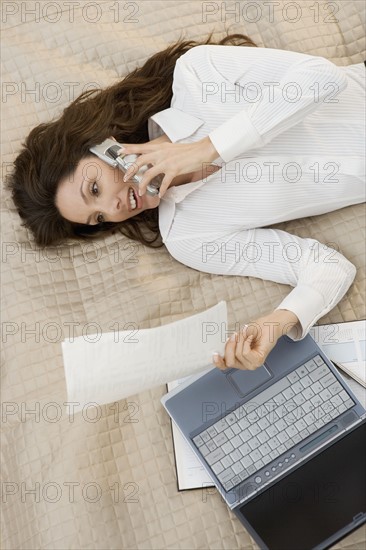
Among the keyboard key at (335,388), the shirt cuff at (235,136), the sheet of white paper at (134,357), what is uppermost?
the shirt cuff at (235,136)

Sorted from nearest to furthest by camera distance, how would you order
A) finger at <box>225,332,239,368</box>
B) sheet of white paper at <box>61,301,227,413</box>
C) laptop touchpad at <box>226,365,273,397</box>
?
sheet of white paper at <box>61,301,227,413</box> → finger at <box>225,332,239,368</box> → laptop touchpad at <box>226,365,273,397</box>

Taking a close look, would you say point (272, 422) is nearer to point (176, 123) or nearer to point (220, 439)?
point (220, 439)

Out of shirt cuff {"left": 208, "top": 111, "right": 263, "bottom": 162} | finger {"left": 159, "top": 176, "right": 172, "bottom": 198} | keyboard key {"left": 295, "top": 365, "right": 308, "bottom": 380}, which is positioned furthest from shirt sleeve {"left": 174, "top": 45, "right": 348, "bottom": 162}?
keyboard key {"left": 295, "top": 365, "right": 308, "bottom": 380}

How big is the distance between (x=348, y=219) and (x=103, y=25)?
2.42 feet

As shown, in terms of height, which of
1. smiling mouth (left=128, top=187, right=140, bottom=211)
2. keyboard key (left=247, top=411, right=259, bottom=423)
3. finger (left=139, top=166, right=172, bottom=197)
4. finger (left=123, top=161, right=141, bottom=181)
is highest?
finger (left=123, top=161, right=141, bottom=181)

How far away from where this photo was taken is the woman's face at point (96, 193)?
1.31 metres

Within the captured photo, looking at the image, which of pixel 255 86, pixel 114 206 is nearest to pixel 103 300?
pixel 114 206

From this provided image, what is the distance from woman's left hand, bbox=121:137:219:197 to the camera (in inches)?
49.9

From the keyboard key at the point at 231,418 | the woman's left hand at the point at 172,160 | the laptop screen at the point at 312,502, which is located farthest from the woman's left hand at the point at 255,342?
the woman's left hand at the point at 172,160

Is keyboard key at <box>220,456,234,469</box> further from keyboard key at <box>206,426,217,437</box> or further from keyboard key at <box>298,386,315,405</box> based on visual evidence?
keyboard key at <box>298,386,315,405</box>

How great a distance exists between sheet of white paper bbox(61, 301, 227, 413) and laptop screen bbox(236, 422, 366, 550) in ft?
0.99

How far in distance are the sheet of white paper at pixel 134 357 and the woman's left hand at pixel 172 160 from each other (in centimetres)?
31

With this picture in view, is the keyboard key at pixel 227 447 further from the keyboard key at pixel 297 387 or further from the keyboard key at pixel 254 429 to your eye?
the keyboard key at pixel 297 387

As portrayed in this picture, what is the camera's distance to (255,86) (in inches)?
53.4
